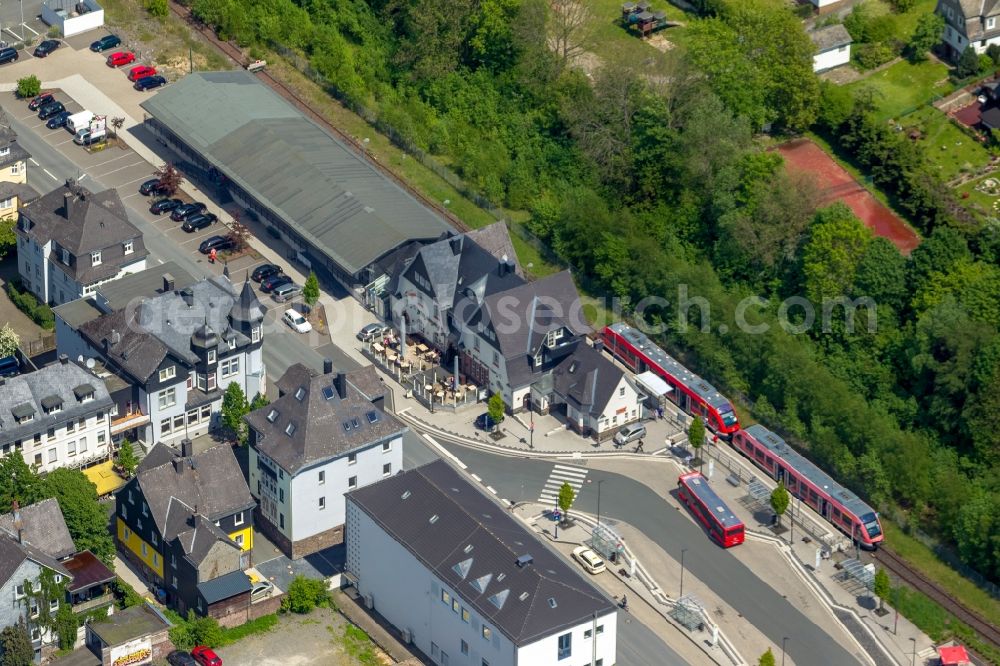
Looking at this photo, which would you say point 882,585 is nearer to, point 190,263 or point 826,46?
point 826,46

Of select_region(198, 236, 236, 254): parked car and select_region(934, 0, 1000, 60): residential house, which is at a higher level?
select_region(934, 0, 1000, 60): residential house

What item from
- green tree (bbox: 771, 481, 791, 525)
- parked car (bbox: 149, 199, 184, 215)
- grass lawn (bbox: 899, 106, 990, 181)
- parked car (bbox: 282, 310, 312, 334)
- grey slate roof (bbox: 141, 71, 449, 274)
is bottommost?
parked car (bbox: 282, 310, 312, 334)


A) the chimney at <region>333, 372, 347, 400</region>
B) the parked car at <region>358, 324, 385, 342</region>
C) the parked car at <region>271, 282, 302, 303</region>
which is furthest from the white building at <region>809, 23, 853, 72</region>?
the chimney at <region>333, 372, 347, 400</region>

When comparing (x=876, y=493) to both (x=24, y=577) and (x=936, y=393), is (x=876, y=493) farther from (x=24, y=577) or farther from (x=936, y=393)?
(x=24, y=577)

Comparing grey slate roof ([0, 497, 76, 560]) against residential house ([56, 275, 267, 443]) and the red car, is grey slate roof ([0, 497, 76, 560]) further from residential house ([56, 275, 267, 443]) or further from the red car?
residential house ([56, 275, 267, 443])

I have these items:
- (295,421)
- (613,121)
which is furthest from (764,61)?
(295,421)

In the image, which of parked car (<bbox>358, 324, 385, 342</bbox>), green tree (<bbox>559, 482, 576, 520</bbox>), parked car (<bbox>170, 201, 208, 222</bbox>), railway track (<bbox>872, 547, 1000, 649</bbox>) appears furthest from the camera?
parked car (<bbox>170, 201, 208, 222</bbox>)

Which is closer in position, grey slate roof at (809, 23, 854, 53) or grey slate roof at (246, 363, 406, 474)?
grey slate roof at (246, 363, 406, 474)

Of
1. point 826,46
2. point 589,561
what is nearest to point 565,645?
point 589,561
